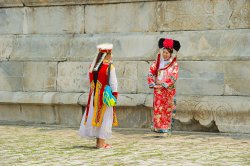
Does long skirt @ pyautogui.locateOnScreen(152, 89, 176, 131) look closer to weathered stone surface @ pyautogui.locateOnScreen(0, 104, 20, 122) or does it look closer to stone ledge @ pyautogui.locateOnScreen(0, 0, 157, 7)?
stone ledge @ pyautogui.locateOnScreen(0, 0, 157, 7)

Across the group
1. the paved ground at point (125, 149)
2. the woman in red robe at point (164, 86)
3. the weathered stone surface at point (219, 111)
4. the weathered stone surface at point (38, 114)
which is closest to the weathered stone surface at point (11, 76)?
the weathered stone surface at point (38, 114)

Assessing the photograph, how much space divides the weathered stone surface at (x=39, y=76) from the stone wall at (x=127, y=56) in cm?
2

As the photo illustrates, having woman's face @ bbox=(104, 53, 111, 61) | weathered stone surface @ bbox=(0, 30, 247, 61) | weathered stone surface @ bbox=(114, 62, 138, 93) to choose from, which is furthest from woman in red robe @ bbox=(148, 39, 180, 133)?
woman's face @ bbox=(104, 53, 111, 61)

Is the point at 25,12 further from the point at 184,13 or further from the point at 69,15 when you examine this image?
the point at 184,13

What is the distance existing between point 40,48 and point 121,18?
69.4 inches

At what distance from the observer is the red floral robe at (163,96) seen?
35.0ft

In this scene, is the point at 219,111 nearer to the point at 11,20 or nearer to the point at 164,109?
the point at 164,109

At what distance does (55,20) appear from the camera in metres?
12.7

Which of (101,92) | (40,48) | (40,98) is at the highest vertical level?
(40,48)

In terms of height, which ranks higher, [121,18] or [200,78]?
[121,18]

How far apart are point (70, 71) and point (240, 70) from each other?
329cm

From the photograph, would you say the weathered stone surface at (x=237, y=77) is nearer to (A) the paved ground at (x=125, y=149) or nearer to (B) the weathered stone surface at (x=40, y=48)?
(A) the paved ground at (x=125, y=149)

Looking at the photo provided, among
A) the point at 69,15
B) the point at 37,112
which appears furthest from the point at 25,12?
the point at 37,112

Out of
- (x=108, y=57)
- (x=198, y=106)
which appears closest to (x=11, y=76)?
(x=198, y=106)
